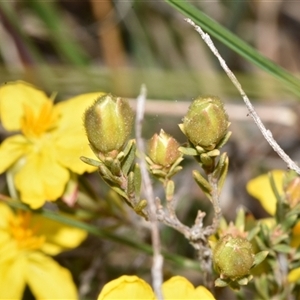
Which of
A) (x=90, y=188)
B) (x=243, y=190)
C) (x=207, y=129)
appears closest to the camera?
(x=207, y=129)

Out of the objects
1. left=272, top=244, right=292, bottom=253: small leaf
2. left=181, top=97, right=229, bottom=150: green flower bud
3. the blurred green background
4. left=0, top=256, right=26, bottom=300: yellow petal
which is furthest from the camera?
the blurred green background

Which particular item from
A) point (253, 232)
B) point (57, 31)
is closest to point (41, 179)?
point (253, 232)

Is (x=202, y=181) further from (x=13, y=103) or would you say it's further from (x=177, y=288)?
(x=13, y=103)

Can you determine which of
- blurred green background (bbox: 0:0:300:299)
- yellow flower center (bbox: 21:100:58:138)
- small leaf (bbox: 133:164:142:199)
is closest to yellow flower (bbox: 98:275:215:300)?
small leaf (bbox: 133:164:142:199)

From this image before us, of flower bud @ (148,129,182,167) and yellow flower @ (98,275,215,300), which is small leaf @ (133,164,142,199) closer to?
flower bud @ (148,129,182,167)

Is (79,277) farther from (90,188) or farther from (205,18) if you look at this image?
(205,18)

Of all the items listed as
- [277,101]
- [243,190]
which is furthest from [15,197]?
[277,101]
